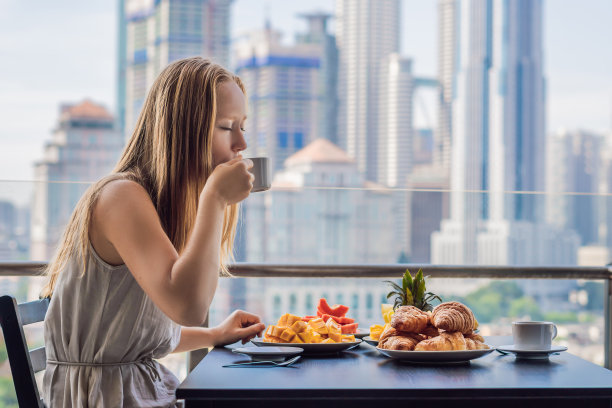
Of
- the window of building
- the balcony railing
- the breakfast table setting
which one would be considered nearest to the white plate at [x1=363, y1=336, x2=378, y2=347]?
the breakfast table setting

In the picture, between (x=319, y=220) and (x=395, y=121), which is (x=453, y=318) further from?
(x=395, y=121)

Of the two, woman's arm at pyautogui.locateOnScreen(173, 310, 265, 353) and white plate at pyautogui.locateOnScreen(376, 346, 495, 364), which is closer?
white plate at pyautogui.locateOnScreen(376, 346, 495, 364)

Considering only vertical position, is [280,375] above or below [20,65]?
below

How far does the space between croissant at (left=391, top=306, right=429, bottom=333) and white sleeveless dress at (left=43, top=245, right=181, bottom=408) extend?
1.31ft

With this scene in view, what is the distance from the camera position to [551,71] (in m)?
45.3

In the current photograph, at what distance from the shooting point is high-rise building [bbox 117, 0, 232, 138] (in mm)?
42906

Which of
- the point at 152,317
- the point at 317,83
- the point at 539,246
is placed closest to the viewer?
the point at 152,317

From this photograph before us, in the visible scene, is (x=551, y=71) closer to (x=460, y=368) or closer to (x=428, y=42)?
(x=428, y=42)

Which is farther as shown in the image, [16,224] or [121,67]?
[121,67]

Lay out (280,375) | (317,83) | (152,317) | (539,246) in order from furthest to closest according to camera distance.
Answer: (317,83) → (539,246) → (152,317) → (280,375)

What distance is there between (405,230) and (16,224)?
2109cm

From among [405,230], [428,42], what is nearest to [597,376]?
[405,230]

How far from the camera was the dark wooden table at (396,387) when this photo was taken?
978mm

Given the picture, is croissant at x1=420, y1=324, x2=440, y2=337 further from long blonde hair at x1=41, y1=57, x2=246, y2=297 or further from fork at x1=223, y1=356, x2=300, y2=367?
long blonde hair at x1=41, y1=57, x2=246, y2=297
